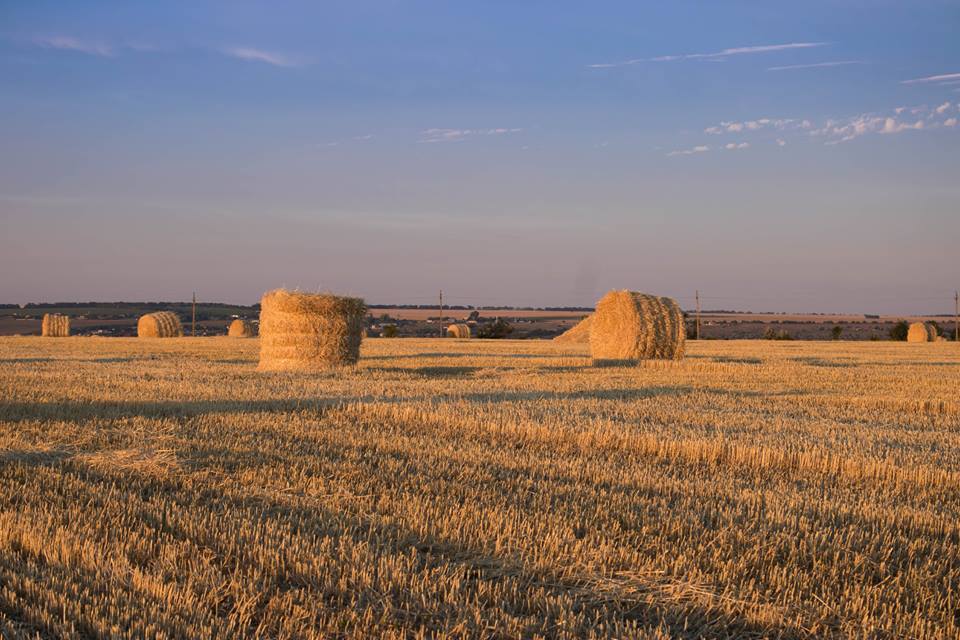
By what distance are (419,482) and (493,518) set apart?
→ 133 cm

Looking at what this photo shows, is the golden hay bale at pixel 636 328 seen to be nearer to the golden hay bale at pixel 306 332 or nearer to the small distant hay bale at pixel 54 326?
the golden hay bale at pixel 306 332

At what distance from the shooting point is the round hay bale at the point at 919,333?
4891 centimetres

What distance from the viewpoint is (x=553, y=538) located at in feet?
15.7

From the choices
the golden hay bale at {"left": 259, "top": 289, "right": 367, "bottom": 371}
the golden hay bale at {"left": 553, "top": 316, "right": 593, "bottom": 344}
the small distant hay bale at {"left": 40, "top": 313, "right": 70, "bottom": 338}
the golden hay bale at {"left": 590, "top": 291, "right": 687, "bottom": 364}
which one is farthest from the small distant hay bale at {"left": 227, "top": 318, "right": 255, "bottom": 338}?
the golden hay bale at {"left": 259, "top": 289, "right": 367, "bottom": 371}

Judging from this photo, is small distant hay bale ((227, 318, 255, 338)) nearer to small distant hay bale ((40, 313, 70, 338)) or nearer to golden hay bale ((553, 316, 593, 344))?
small distant hay bale ((40, 313, 70, 338))

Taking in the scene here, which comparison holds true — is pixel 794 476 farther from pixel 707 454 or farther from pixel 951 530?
pixel 951 530

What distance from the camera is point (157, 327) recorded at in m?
43.9

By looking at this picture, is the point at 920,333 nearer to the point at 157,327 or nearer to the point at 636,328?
the point at 636,328

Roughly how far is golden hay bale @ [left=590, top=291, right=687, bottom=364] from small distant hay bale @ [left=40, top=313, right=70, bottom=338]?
32316 millimetres

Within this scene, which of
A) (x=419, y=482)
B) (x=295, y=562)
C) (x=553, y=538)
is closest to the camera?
(x=295, y=562)

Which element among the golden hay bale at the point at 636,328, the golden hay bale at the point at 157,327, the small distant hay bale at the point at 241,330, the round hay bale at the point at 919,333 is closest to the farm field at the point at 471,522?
the golden hay bale at the point at 636,328

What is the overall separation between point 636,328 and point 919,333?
33.0m

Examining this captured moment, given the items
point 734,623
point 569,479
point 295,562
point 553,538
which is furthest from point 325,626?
point 569,479

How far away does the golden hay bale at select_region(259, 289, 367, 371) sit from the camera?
18312mm
